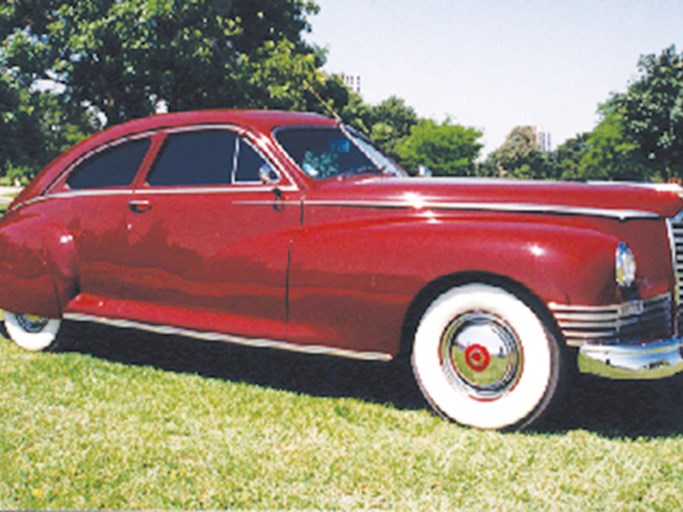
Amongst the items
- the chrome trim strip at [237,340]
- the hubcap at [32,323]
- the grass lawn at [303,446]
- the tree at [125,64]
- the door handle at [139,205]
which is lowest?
the grass lawn at [303,446]

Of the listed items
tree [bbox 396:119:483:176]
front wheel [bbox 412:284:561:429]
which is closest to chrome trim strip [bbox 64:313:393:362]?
front wheel [bbox 412:284:561:429]

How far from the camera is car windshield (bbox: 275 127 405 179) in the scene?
470 cm

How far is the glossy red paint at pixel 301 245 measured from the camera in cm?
379

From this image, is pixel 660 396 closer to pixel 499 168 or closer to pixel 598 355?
pixel 598 355

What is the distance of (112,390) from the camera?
A: 15.3 feet

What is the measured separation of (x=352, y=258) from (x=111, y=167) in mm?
2243

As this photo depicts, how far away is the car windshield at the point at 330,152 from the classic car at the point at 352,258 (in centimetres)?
2

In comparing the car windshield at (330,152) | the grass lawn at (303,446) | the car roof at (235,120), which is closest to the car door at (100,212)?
the car roof at (235,120)

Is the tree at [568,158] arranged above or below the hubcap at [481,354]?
above

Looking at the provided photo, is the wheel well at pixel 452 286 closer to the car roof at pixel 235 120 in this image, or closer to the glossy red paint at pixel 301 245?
the glossy red paint at pixel 301 245

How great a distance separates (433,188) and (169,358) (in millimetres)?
2649

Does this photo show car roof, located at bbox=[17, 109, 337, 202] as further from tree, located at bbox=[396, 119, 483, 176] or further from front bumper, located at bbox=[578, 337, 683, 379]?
tree, located at bbox=[396, 119, 483, 176]

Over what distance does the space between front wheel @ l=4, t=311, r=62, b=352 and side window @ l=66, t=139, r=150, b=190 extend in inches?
43.0

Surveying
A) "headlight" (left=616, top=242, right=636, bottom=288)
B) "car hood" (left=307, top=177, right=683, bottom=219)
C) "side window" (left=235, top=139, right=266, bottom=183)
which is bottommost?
"headlight" (left=616, top=242, right=636, bottom=288)
